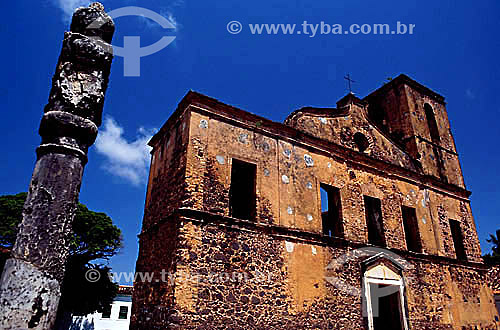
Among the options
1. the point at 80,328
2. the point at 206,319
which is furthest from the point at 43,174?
the point at 80,328

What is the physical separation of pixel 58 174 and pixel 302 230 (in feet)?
22.6

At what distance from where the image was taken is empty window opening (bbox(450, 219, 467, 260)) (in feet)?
44.5

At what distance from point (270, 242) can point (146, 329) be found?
3.45m

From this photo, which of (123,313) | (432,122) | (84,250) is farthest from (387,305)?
(123,313)

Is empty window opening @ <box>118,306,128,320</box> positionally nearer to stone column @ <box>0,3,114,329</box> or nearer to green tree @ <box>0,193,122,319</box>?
green tree @ <box>0,193,122,319</box>

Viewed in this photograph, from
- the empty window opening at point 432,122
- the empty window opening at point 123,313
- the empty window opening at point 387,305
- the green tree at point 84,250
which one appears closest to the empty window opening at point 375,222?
the empty window opening at point 387,305

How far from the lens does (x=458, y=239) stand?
13.8 metres

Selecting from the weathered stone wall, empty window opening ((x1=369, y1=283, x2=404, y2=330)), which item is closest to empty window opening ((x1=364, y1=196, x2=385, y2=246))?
empty window opening ((x1=369, y1=283, x2=404, y2=330))

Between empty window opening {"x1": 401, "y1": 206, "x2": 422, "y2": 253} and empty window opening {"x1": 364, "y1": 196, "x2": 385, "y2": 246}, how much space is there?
142cm

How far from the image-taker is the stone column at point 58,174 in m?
2.82

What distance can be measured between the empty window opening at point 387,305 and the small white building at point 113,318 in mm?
23747

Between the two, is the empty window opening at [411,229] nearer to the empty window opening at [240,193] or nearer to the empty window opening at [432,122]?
the empty window opening at [432,122]

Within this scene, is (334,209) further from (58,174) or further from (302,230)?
(58,174)

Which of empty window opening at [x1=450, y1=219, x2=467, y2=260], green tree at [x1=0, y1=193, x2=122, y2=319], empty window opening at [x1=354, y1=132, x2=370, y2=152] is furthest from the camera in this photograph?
green tree at [x1=0, y1=193, x2=122, y2=319]
